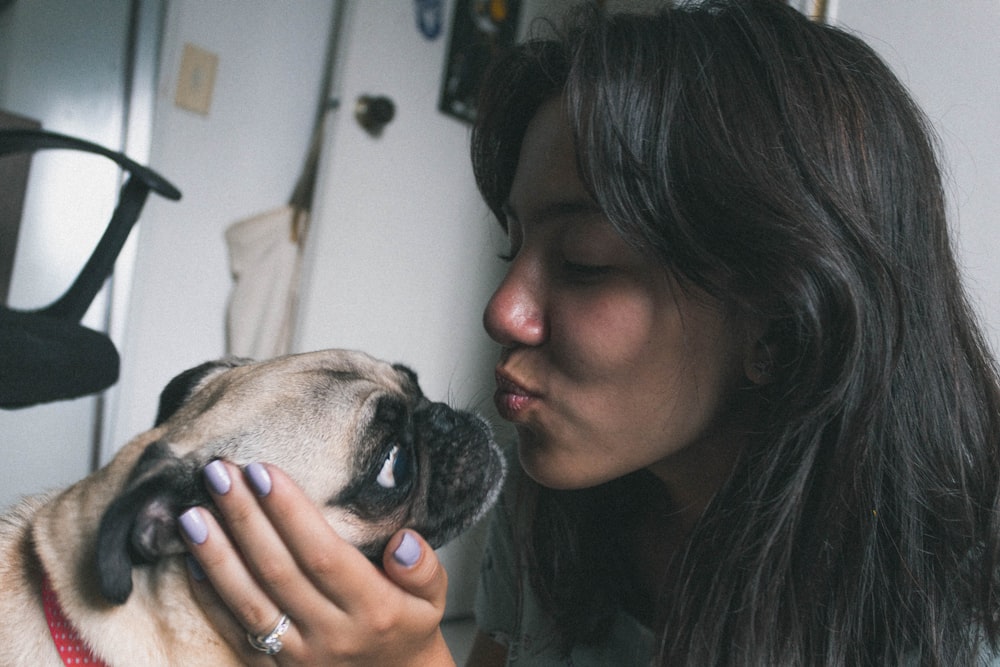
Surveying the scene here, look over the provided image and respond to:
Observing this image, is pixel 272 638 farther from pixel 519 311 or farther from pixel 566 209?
pixel 566 209

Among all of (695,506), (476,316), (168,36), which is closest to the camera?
(695,506)

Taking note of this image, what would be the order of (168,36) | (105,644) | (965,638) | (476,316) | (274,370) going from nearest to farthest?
(105,644), (965,638), (274,370), (168,36), (476,316)

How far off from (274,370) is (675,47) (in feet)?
2.34

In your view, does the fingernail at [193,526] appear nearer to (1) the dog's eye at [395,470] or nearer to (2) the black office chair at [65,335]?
(1) the dog's eye at [395,470]

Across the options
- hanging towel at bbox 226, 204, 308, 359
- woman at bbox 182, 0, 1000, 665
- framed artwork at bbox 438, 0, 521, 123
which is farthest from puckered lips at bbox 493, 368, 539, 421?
framed artwork at bbox 438, 0, 521, 123

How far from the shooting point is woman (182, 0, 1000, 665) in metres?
0.87

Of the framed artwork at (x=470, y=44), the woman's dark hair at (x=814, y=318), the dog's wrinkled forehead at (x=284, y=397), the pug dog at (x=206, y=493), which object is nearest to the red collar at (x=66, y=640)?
the pug dog at (x=206, y=493)

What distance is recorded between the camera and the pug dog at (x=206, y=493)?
0.81 meters

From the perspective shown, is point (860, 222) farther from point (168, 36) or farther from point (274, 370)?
point (168, 36)

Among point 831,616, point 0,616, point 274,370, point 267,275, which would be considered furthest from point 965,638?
point 267,275

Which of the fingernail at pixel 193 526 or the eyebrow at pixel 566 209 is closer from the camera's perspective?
the fingernail at pixel 193 526

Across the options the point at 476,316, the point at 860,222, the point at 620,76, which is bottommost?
the point at 476,316

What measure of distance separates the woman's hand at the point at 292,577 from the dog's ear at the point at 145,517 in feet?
0.09

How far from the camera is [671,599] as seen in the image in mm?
1046
